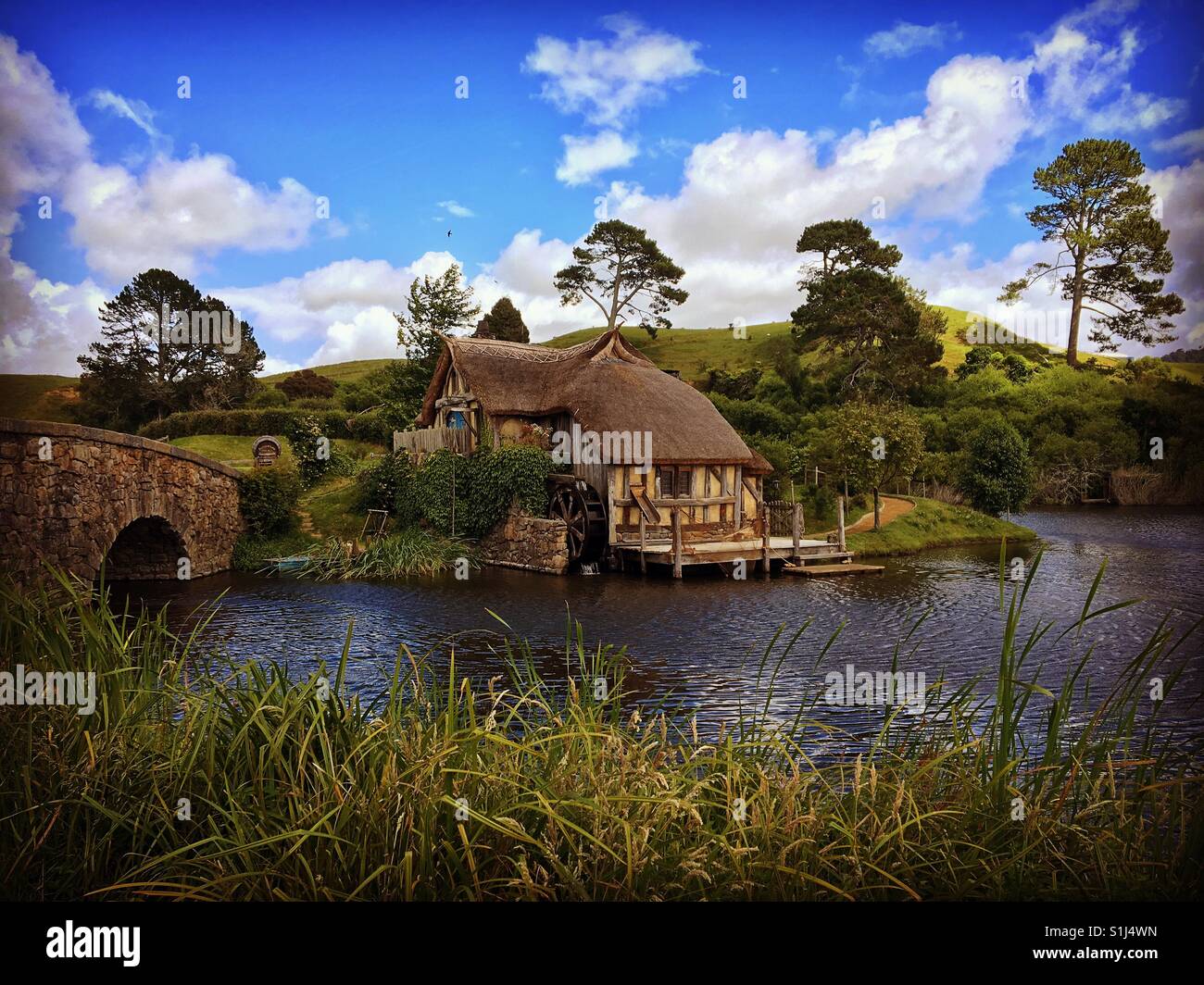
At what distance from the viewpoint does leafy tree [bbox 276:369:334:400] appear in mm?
39875

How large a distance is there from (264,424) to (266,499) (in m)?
9.74

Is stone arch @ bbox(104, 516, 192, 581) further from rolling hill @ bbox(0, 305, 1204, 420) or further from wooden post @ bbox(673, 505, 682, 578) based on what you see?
rolling hill @ bbox(0, 305, 1204, 420)

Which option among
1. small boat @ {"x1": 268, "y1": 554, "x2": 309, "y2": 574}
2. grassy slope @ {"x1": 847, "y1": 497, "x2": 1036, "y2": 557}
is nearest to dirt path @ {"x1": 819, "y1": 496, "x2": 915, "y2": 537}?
grassy slope @ {"x1": 847, "y1": 497, "x2": 1036, "y2": 557}

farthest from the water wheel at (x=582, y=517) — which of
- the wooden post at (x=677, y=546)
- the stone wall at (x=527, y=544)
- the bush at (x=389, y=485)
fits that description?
the bush at (x=389, y=485)

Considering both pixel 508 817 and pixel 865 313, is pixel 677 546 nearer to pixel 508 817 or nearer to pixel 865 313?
pixel 508 817

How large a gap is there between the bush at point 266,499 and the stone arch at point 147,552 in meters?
3.06

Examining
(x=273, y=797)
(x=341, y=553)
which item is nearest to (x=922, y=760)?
(x=273, y=797)

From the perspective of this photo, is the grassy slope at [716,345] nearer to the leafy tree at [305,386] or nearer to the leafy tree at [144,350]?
the leafy tree at [305,386]

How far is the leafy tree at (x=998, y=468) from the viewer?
27656mm

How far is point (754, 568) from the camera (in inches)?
842

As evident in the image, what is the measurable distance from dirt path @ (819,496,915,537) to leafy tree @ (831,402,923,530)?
2.06ft

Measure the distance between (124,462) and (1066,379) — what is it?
1120 inches
